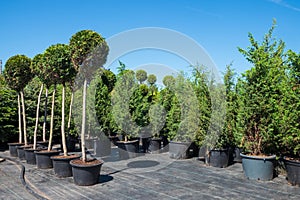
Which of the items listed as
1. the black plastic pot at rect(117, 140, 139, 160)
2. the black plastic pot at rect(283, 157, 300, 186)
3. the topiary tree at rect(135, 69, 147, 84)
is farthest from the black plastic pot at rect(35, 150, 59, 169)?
the topiary tree at rect(135, 69, 147, 84)

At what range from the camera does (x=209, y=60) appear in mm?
7699

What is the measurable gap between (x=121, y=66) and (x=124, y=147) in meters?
2.86

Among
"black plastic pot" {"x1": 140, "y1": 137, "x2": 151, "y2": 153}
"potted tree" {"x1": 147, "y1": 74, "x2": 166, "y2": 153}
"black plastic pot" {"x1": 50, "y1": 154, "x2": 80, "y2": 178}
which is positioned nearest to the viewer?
"black plastic pot" {"x1": 50, "y1": 154, "x2": 80, "y2": 178}

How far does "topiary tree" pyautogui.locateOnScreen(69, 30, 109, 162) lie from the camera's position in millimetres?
5625

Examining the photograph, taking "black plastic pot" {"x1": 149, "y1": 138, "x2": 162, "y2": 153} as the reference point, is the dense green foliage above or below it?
above

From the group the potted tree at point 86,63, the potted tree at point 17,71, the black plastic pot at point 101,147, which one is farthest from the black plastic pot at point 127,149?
the potted tree at point 17,71

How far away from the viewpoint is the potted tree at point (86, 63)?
17.3 feet

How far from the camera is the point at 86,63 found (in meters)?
5.82

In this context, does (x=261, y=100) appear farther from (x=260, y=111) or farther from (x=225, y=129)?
(x=225, y=129)

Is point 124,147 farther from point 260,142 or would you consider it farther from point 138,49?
point 260,142

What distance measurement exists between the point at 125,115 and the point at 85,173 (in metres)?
3.45

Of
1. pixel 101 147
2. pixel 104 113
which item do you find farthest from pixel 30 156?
pixel 104 113

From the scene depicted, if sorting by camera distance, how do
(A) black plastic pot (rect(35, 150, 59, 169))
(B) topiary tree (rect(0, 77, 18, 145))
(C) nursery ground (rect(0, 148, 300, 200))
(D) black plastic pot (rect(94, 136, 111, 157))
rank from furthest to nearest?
1. (B) topiary tree (rect(0, 77, 18, 145))
2. (D) black plastic pot (rect(94, 136, 111, 157))
3. (A) black plastic pot (rect(35, 150, 59, 169))
4. (C) nursery ground (rect(0, 148, 300, 200))

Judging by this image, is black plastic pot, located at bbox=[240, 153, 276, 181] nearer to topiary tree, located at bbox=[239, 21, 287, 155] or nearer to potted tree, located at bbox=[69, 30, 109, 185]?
topiary tree, located at bbox=[239, 21, 287, 155]
